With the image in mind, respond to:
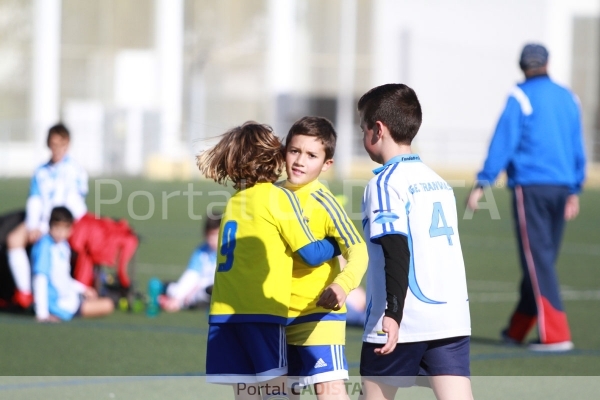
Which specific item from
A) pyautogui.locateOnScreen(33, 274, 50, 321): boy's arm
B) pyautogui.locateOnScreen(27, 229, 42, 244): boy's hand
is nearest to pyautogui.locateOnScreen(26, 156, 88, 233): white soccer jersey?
pyautogui.locateOnScreen(27, 229, 42, 244): boy's hand

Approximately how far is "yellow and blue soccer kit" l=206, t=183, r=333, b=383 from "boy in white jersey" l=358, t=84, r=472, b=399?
0.37 m

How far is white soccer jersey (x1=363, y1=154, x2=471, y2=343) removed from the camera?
4117 mm

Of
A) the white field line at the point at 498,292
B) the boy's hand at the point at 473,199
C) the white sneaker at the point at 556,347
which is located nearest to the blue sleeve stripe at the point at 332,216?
the boy's hand at the point at 473,199

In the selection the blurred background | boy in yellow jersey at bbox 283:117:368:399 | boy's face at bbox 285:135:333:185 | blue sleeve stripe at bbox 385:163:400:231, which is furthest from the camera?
the blurred background

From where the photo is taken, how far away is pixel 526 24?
39375mm

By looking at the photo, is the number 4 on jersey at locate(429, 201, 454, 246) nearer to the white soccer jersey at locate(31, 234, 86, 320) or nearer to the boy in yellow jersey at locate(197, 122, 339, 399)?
the boy in yellow jersey at locate(197, 122, 339, 399)

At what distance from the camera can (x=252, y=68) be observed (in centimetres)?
3656

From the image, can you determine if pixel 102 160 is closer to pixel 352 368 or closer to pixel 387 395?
pixel 352 368

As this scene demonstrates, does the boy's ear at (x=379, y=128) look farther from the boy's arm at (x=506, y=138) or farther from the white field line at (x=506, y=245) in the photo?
the white field line at (x=506, y=245)

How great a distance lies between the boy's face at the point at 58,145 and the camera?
380 inches

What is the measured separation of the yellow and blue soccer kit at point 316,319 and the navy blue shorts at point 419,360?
410mm

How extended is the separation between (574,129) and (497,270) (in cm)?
536

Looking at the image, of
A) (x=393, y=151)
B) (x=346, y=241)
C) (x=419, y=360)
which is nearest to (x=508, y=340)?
(x=346, y=241)

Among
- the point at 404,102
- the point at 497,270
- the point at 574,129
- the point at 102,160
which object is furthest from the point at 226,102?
the point at 404,102
